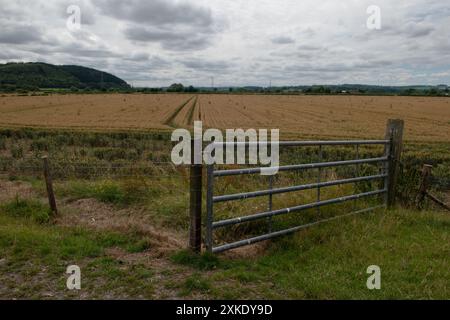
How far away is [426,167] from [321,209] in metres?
2.48

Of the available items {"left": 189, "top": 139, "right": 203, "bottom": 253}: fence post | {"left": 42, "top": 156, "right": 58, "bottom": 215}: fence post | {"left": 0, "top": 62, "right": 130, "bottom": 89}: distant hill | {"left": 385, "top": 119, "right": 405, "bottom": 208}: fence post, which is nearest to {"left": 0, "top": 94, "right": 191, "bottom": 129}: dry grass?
{"left": 42, "top": 156, "right": 58, "bottom": 215}: fence post

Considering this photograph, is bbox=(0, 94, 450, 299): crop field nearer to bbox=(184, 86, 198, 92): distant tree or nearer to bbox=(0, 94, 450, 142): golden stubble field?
bbox=(0, 94, 450, 142): golden stubble field

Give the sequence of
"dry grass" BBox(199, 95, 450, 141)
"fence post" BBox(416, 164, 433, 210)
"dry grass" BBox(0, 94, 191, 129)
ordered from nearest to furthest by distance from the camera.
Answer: "fence post" BBox(416, 164, 433, 210) → "dry grass" BBox(199, 95, 450, 141) → "dry grass" BBox(0, 94, 191, 129)

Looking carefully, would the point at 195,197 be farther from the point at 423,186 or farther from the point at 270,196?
the point at 423,186

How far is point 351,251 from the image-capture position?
15.8 ft

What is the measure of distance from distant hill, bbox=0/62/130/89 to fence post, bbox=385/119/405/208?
146674 mm

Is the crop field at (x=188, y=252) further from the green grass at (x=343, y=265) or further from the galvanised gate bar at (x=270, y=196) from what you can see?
the galvanised gate bar at (x=270, y=196)

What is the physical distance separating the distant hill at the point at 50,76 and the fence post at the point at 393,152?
146674 millimetres

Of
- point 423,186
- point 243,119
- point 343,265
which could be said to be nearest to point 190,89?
point 243,119

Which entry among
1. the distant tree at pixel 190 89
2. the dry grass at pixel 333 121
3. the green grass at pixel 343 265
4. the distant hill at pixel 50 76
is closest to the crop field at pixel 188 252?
the green grass at pixel 343 265

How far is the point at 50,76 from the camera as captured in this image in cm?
15712

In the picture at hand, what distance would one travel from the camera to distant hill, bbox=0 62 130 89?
14275cm

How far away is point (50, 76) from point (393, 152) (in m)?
172
